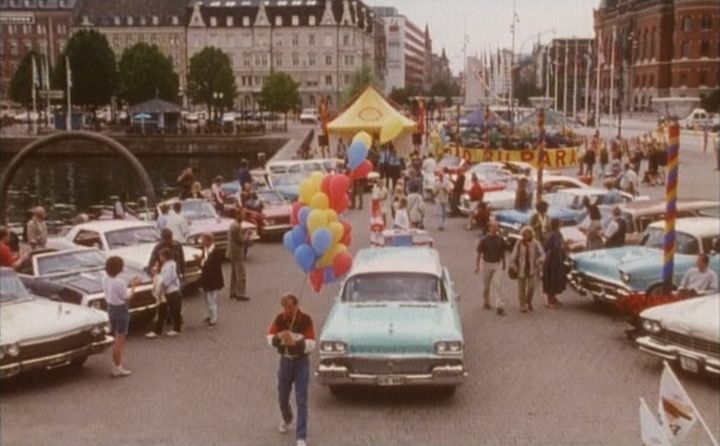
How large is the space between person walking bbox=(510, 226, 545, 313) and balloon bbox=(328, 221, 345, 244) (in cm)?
417

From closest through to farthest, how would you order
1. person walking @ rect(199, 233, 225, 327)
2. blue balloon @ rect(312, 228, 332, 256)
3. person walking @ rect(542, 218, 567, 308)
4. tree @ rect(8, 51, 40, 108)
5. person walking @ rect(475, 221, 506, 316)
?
1. blue balloon @ rect(312, 228, 332, 256)
2. person walking @ rect(199, 233, 225, 327)
3. person walking @ rect(475, 221, 506, 316)
4. person walking @ rect(542, 218, 567, 308)
5. tree @ rect(8, 51, 40, 108)

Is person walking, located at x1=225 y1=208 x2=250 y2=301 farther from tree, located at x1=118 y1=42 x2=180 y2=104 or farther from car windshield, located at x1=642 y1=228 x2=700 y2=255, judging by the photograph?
tree, located at x1=118 y1=42 x2=180 y2=104

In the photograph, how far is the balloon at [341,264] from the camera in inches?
563

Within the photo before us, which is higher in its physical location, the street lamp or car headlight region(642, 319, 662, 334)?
the street lamp

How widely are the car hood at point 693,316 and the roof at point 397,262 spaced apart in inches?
116

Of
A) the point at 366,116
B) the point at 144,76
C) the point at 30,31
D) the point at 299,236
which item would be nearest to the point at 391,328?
the point at 299,236

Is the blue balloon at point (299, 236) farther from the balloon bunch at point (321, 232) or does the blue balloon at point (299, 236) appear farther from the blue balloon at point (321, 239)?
the blue balloon at point (321, 239)

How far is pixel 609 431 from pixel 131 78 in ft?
296

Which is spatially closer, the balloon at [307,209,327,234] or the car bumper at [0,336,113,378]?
→ the car bumper at [0,336,113,378]

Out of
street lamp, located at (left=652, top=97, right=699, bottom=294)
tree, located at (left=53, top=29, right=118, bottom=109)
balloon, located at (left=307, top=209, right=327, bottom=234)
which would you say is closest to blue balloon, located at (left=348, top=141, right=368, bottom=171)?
balloon, located at (left=307, top=209, right=327, bottom=234)

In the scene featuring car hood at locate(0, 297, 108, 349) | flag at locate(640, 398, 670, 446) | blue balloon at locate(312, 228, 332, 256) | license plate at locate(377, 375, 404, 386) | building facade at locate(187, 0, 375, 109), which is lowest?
license plate at locate(377, 375, 404, 386)

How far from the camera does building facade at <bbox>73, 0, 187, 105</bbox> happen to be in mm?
141000

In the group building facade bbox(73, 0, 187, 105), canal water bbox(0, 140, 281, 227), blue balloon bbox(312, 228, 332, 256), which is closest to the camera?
blue balloon bbox(312, 228, 332, 256)

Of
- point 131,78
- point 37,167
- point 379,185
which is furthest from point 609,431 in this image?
point 131,78
